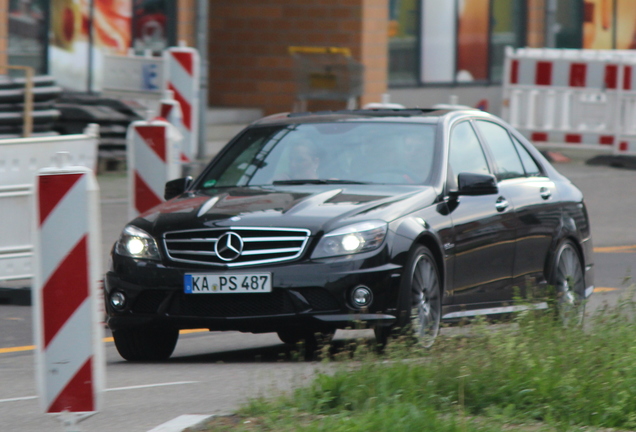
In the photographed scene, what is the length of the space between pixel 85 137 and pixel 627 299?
5076 mm

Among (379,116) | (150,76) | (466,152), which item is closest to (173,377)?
(379,116)

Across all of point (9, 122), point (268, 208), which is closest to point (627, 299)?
point (268, 208)

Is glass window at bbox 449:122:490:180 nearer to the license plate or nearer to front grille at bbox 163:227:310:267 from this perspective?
front grille at bbox 163:227:310:267

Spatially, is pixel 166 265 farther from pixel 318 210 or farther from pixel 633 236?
pixel 633 236

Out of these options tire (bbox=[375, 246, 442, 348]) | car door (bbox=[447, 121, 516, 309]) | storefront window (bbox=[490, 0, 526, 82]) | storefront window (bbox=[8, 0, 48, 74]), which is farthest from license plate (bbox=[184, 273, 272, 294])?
storefront window (bbox=[490, 0, 526, 82])

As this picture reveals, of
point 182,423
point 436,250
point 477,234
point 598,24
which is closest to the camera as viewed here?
point 182,423

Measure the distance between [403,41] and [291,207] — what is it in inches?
752

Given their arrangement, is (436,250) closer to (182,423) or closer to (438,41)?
(182,423)

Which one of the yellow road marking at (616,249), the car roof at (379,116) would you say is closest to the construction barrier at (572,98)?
the yellow road marking at (616,249)

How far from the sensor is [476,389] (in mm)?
5695

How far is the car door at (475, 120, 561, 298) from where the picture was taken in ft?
28.3

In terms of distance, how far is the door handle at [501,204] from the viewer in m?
8.45

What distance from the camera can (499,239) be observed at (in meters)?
8.38

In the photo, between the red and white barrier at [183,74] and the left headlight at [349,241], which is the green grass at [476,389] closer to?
the left headlight at [349,241]
